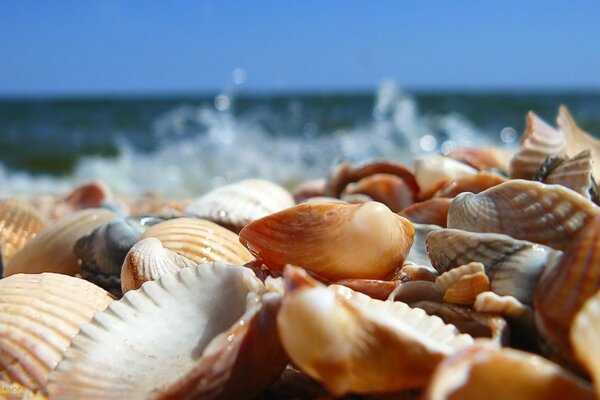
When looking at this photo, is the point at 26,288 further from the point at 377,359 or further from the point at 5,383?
the point at 377,359

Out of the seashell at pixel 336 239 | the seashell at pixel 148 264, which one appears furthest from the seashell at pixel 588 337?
the seashell at pixel 148 264

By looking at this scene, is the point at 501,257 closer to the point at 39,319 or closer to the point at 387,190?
the point at 39,319

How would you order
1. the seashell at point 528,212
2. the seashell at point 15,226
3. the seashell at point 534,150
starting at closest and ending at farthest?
the seashell at point 528,212 < the seashell at point 534,150 < the seashell at point 15,226

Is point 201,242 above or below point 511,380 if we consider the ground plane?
below

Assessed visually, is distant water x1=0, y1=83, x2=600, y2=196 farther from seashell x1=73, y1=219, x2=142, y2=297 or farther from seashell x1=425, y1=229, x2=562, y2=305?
seashell x1=425, y1=229, x2=562, y2=305

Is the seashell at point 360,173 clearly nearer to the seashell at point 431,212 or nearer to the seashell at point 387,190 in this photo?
the seashell at point 387,190

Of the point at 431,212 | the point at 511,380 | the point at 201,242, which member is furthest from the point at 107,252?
the point at 511,380
